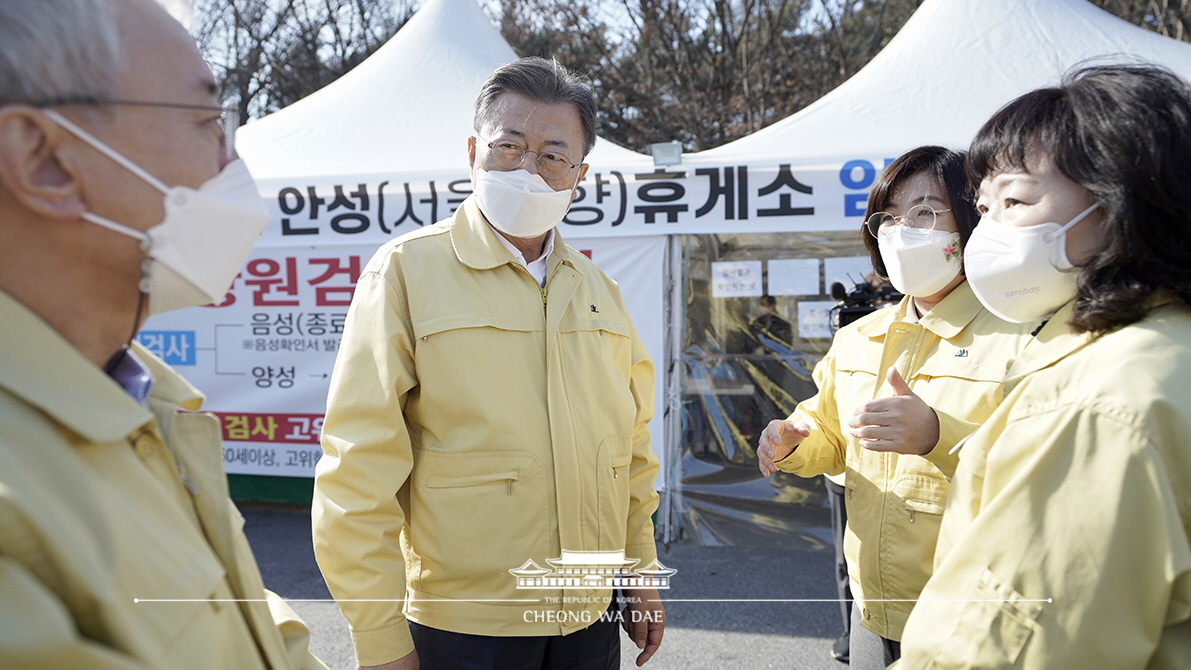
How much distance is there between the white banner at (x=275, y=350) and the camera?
188 inches

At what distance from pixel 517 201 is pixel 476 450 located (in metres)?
0.60

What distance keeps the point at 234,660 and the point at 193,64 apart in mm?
695

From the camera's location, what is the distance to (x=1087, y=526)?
0.83 metres

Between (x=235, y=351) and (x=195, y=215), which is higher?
(x=195, y=215)

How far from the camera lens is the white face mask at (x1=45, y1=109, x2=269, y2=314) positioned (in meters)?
0.81

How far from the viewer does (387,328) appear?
1.45 meters

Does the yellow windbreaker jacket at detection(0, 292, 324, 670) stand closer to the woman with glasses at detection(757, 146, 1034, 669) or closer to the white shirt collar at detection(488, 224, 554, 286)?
the white shirt collar at detection(488, 224, 554, 286)

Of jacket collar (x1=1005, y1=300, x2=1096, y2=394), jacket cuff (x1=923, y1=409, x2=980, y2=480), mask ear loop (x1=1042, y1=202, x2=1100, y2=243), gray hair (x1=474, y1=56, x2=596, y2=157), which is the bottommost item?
jacket cuff (x1=923, y1=409, x2=980, y2=480)

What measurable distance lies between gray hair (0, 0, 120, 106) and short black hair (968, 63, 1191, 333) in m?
1.24

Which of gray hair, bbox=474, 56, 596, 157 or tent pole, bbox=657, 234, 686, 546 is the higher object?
gray hair, bbox=474, 56, 596, 157

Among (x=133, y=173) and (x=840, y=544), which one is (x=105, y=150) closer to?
(x=133, y=173)

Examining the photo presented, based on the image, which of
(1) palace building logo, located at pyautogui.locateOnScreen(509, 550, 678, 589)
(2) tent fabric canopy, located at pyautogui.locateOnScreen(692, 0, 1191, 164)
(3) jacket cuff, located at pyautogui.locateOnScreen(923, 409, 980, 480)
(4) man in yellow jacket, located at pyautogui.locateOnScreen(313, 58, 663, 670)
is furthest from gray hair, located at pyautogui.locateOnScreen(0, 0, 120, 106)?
(2) tent fabric canopy, located at pyautogui.locateOnScreen(692, 0, 1191, 164)

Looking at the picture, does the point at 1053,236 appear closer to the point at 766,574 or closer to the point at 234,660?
the point at 234,660

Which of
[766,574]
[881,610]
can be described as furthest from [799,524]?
[881,610]
